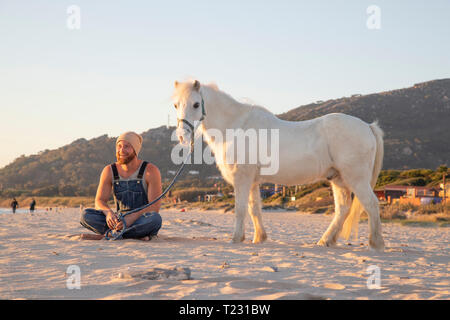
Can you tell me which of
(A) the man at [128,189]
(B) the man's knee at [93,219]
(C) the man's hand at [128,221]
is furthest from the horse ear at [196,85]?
(B) the man's knee at [93,219]

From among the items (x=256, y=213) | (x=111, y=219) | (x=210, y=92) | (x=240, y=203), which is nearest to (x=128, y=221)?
(x=111, y=219)

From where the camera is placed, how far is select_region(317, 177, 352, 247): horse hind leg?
A: 22.1 feet

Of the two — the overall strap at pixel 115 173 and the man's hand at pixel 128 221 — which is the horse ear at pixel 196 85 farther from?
the man's hand at pixel 128 221

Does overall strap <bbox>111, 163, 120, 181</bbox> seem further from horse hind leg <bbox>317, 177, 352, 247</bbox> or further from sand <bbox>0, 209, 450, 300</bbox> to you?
horse hind leg <bbox>317, 177, 352, 247</bbox>

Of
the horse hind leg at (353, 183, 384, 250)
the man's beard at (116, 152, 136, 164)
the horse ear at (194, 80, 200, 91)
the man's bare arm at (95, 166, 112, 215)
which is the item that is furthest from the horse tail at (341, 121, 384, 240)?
the man's bare arm at (95, 166, 112, 215)

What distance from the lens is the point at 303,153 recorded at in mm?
6434

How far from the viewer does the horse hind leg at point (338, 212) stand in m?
6.73

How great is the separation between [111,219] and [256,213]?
7.53ft

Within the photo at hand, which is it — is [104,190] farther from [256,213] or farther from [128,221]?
[256,213]

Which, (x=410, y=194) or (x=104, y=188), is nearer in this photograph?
(x=104, y=188)

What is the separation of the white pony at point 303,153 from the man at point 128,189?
834mm

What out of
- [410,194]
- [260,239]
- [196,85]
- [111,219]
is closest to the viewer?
[111,219]

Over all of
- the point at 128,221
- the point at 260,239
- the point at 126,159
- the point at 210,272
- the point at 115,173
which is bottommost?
the point at 260,239
